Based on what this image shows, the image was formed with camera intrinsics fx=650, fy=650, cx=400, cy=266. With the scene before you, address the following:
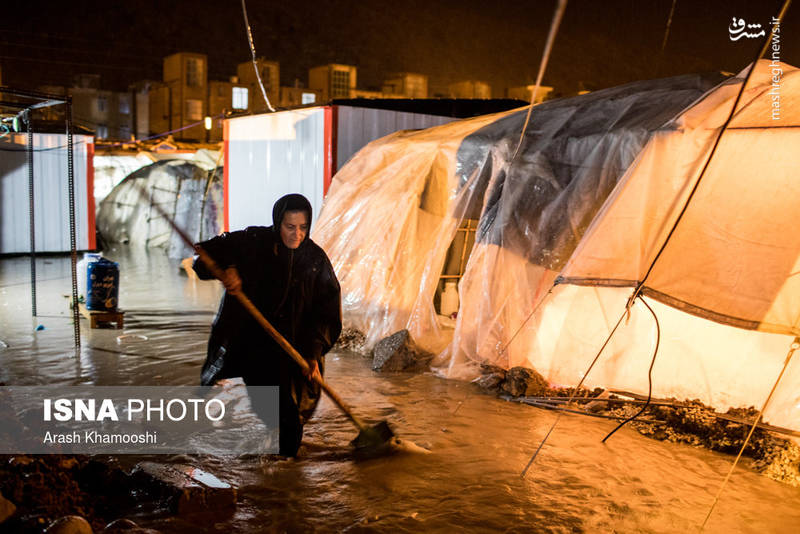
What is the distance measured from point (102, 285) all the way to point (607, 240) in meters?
6.13

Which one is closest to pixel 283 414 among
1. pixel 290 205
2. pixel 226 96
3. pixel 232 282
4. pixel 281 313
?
pixel 281 313

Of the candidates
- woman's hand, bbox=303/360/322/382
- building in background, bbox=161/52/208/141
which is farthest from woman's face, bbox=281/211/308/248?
building in background, bbox=161/52/208/141

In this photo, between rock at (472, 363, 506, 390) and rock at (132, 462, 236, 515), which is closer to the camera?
rock at (132, 462, 236, 515)

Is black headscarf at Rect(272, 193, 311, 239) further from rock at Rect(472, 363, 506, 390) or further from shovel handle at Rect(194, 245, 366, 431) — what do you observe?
rock at Rect(472, 363, 506, 390)

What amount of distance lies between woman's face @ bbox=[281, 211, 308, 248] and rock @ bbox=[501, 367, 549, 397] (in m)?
2.58

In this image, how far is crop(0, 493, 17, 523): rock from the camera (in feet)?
9.32

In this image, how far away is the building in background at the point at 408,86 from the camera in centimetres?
3666

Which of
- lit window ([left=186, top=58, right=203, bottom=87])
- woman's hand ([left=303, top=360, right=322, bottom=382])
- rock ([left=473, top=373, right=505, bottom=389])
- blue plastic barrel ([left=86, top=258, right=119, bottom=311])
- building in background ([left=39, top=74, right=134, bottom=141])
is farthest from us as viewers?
building in background ([left=39, top=74, right=134, bottom=141])

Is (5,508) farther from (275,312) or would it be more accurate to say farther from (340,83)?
(340,83)

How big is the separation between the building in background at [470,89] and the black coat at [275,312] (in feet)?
113

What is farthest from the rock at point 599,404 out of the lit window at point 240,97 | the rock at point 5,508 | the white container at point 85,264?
the lit window at point 240,97

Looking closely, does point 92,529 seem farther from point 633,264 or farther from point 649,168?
point 649,168

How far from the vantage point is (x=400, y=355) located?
254 inches

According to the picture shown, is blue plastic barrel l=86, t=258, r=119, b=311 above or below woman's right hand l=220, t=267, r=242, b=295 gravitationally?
below
